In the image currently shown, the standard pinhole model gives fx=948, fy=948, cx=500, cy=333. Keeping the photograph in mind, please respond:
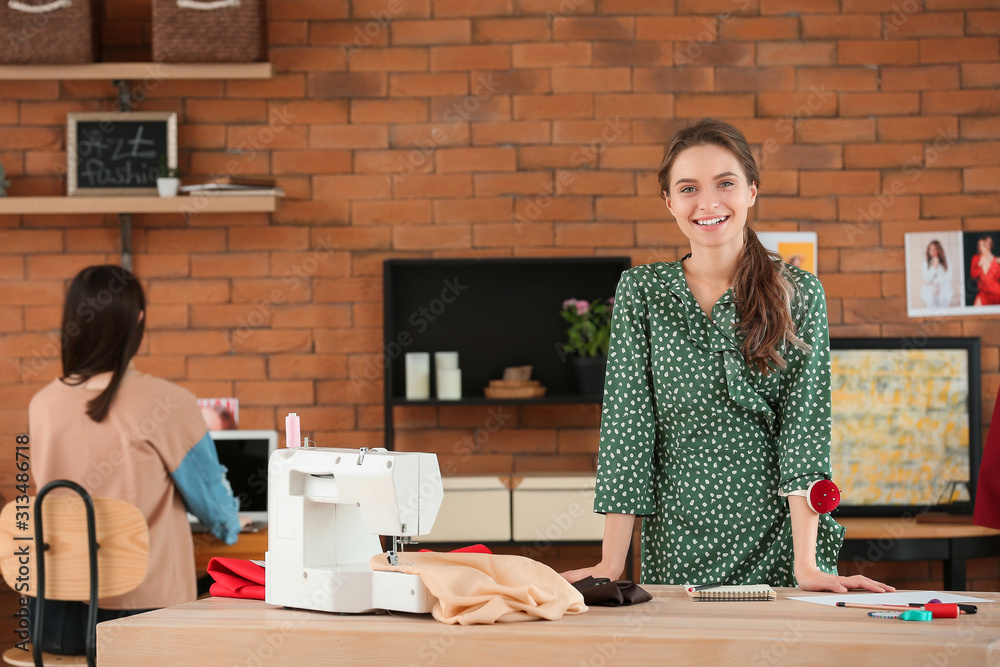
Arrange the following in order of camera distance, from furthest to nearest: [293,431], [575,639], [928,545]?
[928,545] < [293,431] < [575,639]

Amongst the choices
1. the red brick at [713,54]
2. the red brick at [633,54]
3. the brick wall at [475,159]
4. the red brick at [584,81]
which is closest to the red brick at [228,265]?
the brick wall at [475,159]

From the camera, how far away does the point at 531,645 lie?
3.67 ft

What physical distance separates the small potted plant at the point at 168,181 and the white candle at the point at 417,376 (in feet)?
3.25

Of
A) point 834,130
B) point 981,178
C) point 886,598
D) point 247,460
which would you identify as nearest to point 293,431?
point 886,598

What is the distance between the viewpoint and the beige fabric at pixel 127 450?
2.43 m

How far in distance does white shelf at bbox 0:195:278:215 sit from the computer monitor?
0.77 metres

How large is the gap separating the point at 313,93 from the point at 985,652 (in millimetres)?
2921

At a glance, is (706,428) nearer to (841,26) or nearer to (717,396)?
(717,396)

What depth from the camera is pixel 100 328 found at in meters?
2.44

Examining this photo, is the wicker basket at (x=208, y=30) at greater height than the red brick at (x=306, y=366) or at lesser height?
greater

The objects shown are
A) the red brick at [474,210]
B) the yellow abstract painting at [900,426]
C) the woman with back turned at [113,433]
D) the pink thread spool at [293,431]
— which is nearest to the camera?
the pink thread spool at [293,431]

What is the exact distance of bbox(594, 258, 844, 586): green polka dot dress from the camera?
5.12 feet

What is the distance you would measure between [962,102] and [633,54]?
3.93ft

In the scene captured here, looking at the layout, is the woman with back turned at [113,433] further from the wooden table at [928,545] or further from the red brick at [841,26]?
the red brick at [841,26]
